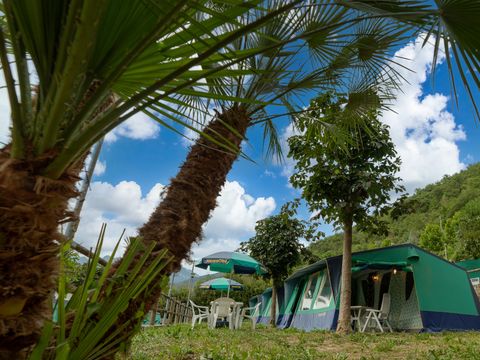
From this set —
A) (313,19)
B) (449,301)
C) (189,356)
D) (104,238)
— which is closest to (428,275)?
(449,301)

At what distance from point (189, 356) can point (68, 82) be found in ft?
11.4

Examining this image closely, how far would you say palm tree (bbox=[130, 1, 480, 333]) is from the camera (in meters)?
1.59

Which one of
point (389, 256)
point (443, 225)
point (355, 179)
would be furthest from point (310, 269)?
point (443, 225)

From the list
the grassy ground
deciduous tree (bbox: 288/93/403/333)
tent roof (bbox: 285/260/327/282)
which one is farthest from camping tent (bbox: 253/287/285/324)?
the grassy ground

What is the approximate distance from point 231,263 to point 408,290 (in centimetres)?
472

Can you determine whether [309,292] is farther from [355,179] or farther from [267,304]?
[267,304]

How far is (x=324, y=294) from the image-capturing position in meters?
10.4

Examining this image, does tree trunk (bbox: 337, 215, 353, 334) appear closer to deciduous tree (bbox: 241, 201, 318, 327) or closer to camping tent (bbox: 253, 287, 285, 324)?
deciduous tree (bbox: 241, 201, 318, 327)

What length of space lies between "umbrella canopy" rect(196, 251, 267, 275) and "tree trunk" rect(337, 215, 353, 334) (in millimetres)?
3002

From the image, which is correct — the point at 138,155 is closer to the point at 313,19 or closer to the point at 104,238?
the point at 313,19

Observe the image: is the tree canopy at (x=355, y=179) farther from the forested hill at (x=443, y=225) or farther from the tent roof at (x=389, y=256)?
the forested hill at (x=443, y=225)

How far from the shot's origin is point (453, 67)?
1701 mm

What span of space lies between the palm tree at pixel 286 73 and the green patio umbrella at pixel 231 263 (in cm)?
662

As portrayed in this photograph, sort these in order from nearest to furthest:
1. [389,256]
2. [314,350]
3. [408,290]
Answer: [314,350] → [389,256] → [408,290]
